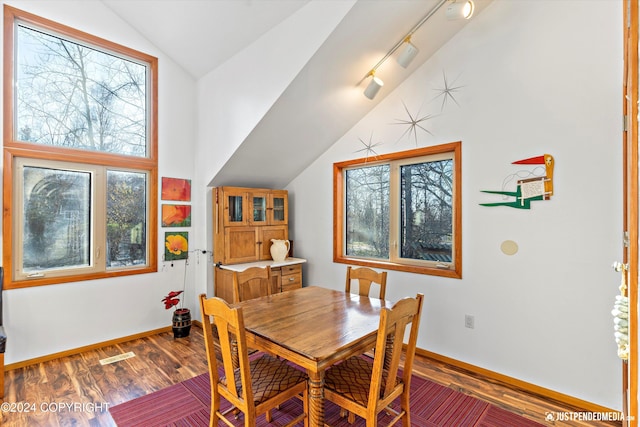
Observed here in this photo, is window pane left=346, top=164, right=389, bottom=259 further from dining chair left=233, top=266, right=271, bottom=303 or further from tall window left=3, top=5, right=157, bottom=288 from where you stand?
tall window left=3, top=5, right=157, bottom=288

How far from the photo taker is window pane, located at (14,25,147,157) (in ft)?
9.80

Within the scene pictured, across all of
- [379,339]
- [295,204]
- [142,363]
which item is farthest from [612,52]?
[142,363]

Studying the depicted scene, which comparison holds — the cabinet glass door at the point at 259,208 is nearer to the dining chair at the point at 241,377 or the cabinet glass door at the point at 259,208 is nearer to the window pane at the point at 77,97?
the window pane at the point at 77,97

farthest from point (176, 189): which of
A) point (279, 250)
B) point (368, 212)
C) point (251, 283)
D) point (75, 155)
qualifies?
point (368, 212)

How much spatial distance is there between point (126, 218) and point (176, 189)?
647mm

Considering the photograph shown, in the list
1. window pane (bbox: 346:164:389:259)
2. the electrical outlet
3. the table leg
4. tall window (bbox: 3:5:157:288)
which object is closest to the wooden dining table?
the table leg

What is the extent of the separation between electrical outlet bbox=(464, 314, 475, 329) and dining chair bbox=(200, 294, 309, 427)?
65.9 inches

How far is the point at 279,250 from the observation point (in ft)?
13.1

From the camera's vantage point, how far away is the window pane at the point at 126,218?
11.5 ft

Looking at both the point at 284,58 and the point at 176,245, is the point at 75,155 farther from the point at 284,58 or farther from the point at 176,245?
the point at 284,58

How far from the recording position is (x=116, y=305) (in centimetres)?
347

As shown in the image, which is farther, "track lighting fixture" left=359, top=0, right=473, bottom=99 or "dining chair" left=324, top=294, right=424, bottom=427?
"track lighting fixture" left=359, top=0, right=473, bottom=99

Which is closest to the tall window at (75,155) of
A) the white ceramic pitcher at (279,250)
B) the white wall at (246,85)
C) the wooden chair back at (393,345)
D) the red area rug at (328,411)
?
the white wall at (246,85)

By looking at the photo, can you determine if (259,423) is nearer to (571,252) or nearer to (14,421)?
(14,421)
